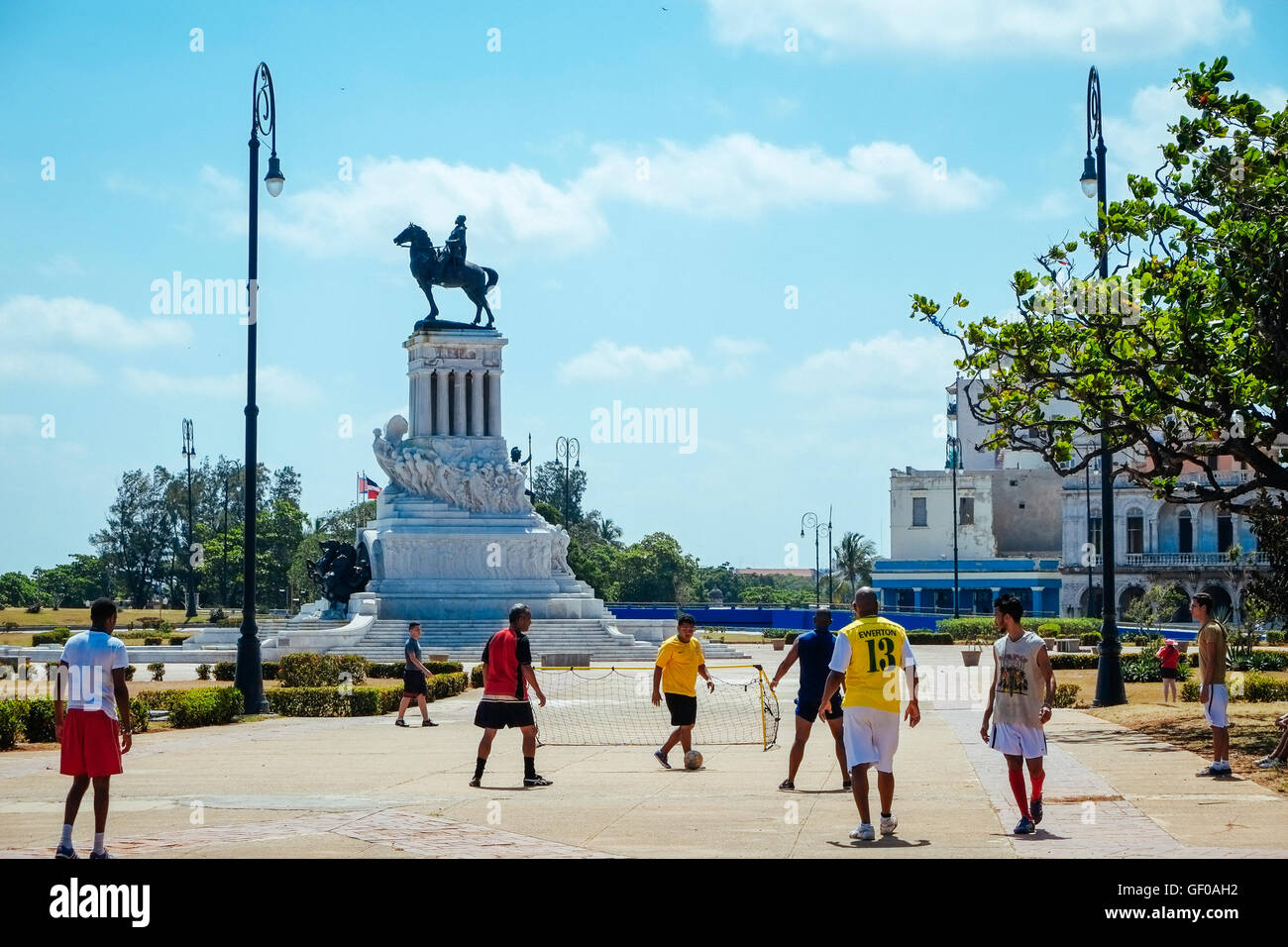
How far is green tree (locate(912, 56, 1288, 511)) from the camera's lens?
18797 millimetres

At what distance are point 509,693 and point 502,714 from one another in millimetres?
218

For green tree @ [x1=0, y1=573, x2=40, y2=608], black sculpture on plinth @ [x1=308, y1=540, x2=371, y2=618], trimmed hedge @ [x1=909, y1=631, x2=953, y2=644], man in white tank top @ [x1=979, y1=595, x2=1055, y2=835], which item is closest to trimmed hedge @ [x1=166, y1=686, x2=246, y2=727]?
man in white tank top @ [x1=979, y1=595, x2=1055, y2=835]

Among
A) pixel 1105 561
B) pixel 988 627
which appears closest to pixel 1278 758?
pixel 1105 561

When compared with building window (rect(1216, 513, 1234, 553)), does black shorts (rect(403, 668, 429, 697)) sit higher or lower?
lower

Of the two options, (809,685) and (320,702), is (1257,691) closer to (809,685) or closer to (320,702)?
(809,685)

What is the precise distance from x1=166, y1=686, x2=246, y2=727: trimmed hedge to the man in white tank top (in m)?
14.6

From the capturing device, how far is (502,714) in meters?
15.6

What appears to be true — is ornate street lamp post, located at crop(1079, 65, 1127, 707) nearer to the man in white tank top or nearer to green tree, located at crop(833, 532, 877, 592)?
the man in white tank top

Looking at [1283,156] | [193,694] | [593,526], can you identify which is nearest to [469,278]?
[193,694]

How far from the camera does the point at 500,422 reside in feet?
190

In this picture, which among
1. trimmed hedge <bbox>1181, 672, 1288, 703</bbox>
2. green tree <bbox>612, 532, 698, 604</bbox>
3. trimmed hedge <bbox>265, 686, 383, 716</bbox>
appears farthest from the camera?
green tree <bbox>612, 532, 698, 604</bbox>

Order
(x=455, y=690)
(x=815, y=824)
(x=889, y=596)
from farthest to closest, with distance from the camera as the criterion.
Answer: (x=889, y=596) < (x=455, y=690) < (x=815, y=824)
